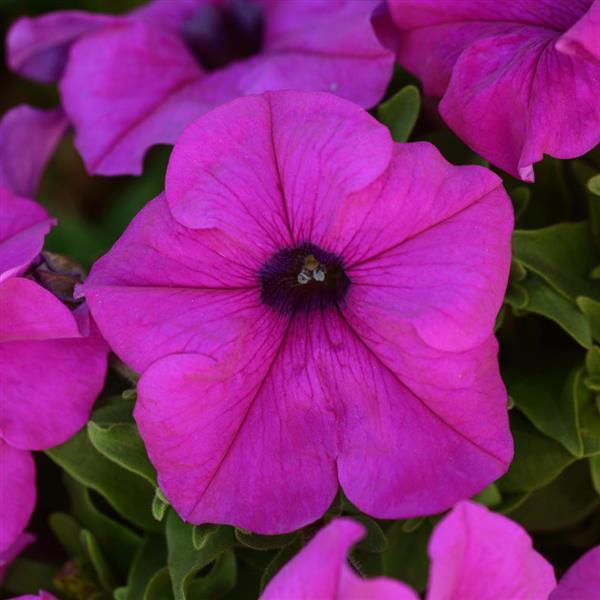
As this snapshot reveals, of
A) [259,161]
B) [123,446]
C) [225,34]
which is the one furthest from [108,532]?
[225,34]

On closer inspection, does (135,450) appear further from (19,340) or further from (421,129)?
(421,129)

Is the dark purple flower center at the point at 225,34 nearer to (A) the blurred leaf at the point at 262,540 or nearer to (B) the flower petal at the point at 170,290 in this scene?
(B) the flower petal at the point at 170,290

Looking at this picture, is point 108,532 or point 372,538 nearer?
point 372,538

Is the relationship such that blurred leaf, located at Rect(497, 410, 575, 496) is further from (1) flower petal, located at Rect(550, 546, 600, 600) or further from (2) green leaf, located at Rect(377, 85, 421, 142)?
(2) green leaf, located at Rect(377, 85, 421, 142)

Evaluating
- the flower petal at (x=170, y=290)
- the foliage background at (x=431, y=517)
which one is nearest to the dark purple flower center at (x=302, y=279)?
the flower petal at (x=170, y=290)

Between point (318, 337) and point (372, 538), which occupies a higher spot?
point (318, 337)

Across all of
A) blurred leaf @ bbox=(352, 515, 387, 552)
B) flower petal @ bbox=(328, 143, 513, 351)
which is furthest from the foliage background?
flower petal @ bbox=(328, 143, 513, 351)

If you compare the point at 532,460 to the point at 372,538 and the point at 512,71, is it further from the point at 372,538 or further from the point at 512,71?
the point at 512,71

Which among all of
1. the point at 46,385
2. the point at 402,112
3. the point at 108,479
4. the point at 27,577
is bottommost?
the point at 27,577
